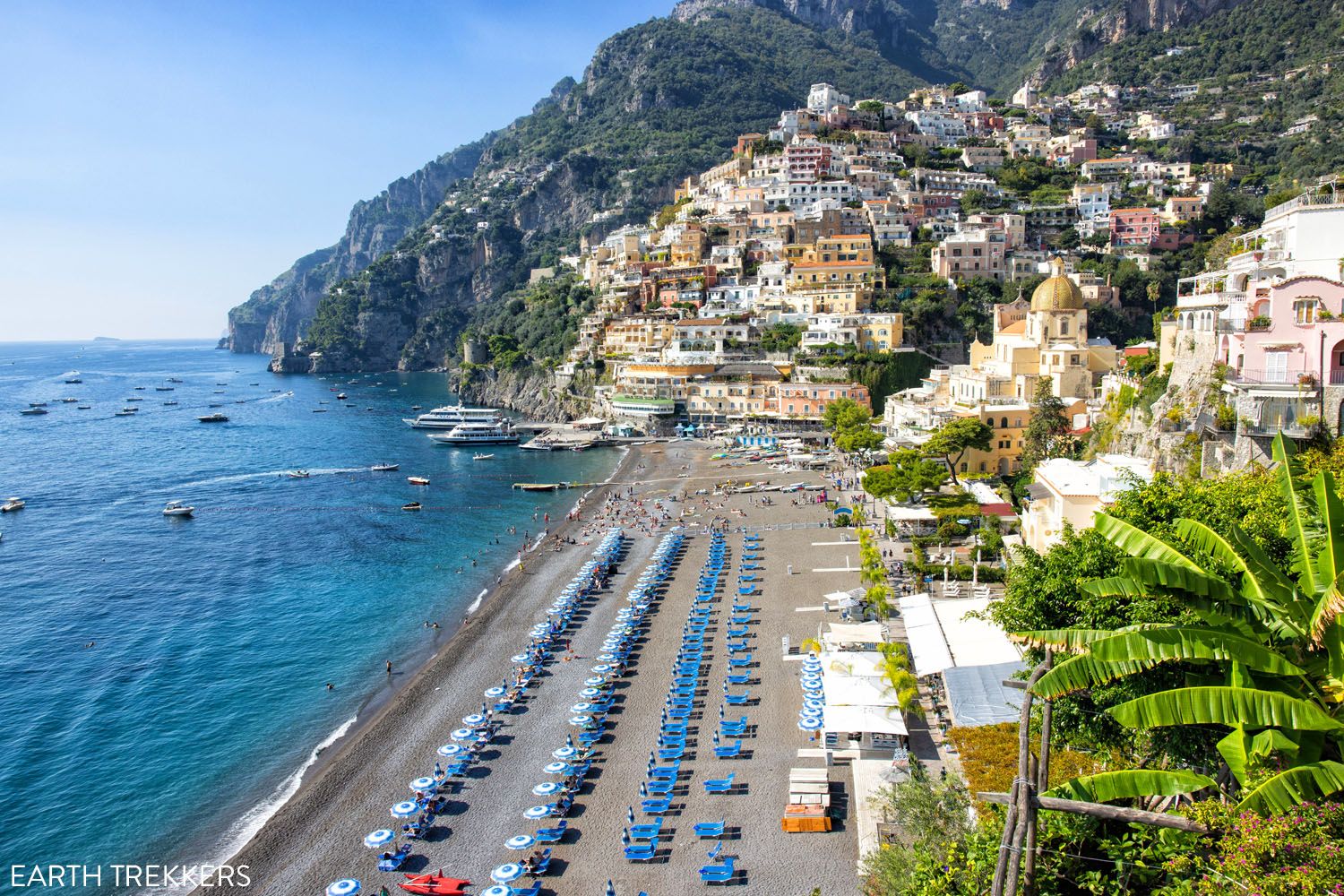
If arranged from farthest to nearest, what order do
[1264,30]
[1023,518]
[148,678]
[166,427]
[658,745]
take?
[1264,30] < [166,427] < [1023,518] < [148,678] < [658,745]

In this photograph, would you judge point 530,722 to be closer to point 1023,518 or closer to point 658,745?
point 658,745

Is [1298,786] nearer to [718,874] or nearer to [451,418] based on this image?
[718,874]

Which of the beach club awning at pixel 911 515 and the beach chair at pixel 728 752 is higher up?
the beach club awning at pixel 911 515

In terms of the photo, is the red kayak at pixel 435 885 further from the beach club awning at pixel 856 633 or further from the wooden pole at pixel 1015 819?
the beach club awning at pixel 856 633

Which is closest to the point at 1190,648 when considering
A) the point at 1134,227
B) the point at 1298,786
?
the point at 1298,786

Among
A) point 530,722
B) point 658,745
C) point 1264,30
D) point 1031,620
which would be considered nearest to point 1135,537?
point 1031,620

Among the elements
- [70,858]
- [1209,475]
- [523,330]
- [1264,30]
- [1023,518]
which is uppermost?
[1264,30]

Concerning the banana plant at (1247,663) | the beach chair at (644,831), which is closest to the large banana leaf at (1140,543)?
the banana plant at (1247,663)
